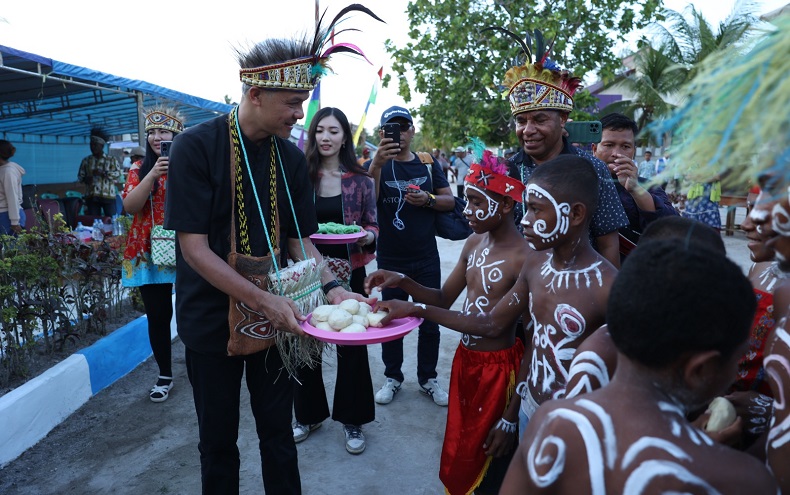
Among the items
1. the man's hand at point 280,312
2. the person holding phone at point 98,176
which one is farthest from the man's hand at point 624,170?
the person holding phone at point 98,176

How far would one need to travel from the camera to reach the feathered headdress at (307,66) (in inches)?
88.8

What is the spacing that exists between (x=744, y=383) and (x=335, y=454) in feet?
8.06

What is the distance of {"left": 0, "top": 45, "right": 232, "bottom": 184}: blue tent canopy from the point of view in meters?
7.02

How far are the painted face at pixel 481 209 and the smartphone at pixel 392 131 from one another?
1309 mm

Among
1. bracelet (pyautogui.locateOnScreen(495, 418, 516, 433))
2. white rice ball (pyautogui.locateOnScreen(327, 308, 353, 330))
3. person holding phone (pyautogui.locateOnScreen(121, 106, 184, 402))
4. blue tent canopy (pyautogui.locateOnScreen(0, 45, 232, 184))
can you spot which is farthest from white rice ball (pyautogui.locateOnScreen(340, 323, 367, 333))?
blue tent canopy (pyautogui.locateOnScreen(0, 45, 232, 184))

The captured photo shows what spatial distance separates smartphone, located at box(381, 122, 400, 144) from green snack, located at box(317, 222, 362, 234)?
71 centimetres

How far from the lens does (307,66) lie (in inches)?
92.8

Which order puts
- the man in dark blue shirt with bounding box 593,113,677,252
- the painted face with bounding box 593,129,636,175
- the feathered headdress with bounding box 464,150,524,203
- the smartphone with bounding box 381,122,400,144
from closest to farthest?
the feathered headdress with bounding box 464,150,524,203
the man in dark blue shirt with bounding box 593,113,677,252
the painted face with bounding box 593,129,636,175
the smartphone with bounding box 381,122,400,144

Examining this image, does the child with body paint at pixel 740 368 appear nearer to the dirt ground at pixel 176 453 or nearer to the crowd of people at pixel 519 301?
the crowd of people at pixel 519 301

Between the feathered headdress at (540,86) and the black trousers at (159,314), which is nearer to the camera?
the feathered headdress at (540,86)

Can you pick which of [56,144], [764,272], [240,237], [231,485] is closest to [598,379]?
[764,272]

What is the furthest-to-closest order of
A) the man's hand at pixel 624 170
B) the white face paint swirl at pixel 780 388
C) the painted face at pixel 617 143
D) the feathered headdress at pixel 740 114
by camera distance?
1. the painted face at pixel 617 143
2. the man's hand at pixel 624 170
3. the white face paint swirl at pixel 780 388
4. the feathered headdress at pixel 740 114

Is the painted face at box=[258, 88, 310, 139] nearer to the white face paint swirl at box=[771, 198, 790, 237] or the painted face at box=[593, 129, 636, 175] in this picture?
the white face paint swirl at box=[771, 198, 790, 237]

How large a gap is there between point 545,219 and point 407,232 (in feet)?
7.11
